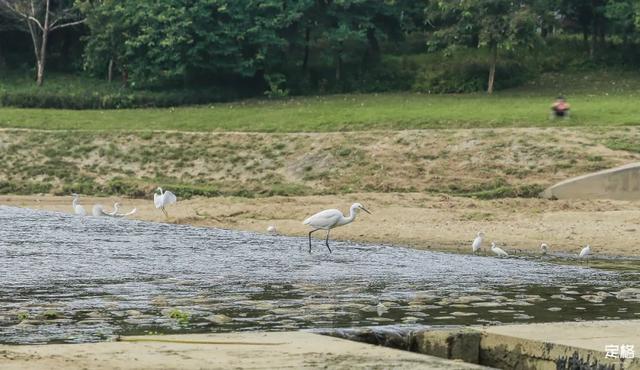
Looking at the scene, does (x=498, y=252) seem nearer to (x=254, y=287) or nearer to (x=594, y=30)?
(x=254, y=287)

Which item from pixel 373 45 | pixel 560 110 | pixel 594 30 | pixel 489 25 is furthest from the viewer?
pixel 373 45

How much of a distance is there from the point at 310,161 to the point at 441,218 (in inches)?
348

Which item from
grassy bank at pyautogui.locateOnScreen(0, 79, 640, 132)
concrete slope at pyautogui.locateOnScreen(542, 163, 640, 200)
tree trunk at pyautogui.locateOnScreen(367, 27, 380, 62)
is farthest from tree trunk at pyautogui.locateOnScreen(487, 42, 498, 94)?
concrete slope at pyautogui.locateOnScreen(542, 163, 640, 200)

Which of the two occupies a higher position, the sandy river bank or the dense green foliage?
the dense green foliage

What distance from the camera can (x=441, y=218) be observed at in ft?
91.7

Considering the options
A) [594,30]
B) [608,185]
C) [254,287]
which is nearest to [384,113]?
[608,185]

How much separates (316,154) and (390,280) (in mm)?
17747

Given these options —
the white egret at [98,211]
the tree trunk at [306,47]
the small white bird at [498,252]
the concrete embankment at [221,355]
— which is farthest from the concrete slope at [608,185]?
the tree trunk at [306,47]

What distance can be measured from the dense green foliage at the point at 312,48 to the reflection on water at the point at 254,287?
29162 mm

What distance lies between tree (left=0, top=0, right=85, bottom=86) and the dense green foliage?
4.32 ft

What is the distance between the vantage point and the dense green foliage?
53.9 m

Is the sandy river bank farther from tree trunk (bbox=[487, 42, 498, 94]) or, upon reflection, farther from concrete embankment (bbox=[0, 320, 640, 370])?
tree trunk (bbox=[487, 42, 498, 94])

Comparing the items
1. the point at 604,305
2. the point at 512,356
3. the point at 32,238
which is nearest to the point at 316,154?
the point at 32,238

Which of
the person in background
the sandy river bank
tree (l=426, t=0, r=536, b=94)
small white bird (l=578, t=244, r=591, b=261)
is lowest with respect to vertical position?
the sandy river bank
